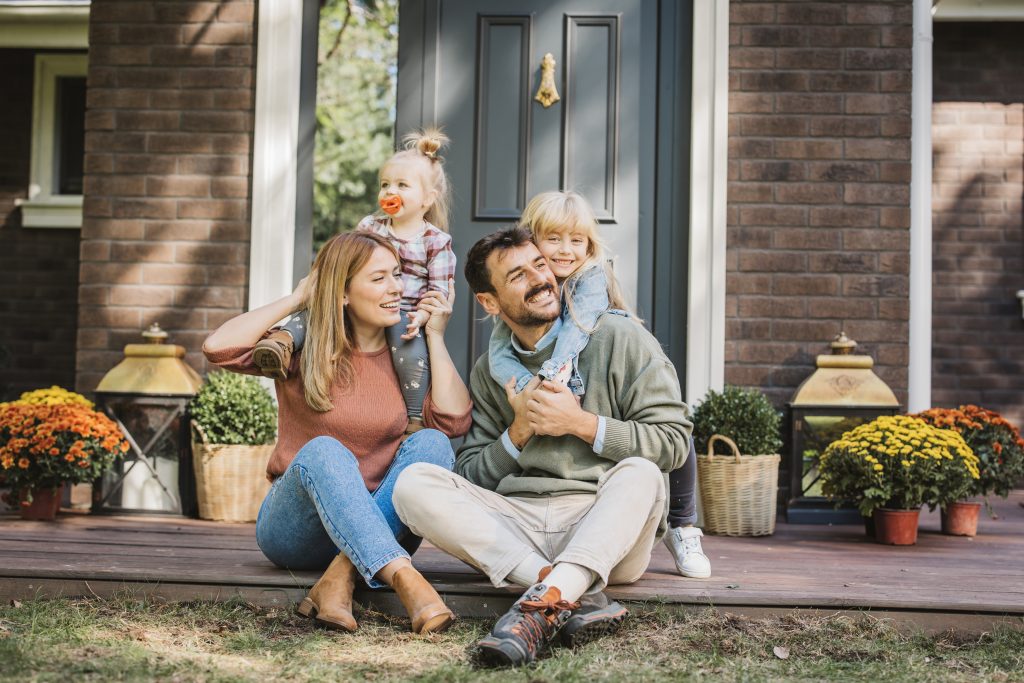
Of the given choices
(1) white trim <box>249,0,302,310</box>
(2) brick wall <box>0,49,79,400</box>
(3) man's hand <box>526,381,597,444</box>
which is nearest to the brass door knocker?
(1) white trim <box>249,0,302,310</box>

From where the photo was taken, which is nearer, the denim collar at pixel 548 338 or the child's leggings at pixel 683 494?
the denim collar at pixel 548 338

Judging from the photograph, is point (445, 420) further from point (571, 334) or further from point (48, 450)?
point (48, 450)

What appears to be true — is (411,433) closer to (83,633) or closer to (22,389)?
(83,633)

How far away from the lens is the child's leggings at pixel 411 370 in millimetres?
2986

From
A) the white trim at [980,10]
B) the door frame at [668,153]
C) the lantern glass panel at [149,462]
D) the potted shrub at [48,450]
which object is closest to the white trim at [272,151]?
the door frame at [668,153]

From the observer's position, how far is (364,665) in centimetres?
228

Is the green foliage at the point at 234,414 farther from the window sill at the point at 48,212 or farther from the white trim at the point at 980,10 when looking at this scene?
the white trim at the point at 980,10

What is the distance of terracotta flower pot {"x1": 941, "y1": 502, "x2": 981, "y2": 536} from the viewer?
4055mm

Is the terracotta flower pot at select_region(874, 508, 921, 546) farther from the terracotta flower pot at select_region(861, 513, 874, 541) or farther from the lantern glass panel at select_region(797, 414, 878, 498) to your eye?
the lantern glass panel at select_region(797, 414, 878, 498)

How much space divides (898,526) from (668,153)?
188 centimetres

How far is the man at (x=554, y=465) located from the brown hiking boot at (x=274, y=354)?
1.54ft

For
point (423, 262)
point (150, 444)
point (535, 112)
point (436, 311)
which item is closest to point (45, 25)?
point (150, 444)

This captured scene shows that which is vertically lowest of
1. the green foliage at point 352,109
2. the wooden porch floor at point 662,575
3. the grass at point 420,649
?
the grass at point 420,649

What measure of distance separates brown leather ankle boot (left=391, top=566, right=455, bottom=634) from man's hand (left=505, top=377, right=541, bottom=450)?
0.46m
